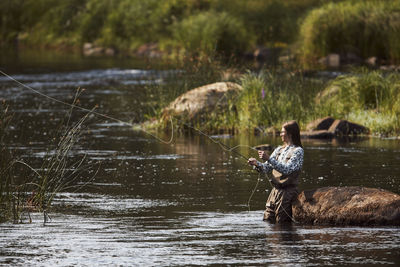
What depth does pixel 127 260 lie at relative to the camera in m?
9.94

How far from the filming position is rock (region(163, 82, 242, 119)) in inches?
960

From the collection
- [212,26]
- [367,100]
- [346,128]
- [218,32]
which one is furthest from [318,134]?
[212,26]

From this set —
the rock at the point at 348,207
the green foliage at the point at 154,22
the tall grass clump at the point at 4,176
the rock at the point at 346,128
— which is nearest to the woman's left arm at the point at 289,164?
the rock at the point at 348,207

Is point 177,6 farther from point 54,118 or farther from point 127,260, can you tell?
point 127,260

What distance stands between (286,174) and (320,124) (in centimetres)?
1184

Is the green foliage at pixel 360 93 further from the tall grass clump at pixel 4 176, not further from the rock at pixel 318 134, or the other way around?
the tall grass clump at pixel 4 176

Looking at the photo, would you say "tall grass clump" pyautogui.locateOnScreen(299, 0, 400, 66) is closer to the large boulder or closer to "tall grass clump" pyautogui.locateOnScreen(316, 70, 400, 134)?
"tall grass clump" pyautogui.locateOnScreen(316, 70, 400, 134)

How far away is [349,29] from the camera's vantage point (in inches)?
1928

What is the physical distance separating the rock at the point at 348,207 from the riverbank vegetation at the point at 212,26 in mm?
14605

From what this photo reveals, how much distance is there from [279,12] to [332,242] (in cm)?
5133

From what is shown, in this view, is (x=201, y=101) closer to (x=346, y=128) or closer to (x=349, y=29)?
(x=346, y=128)

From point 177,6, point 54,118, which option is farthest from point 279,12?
point 54,118

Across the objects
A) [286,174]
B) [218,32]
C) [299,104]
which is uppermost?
[218,32]

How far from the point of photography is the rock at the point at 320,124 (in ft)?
77.6
